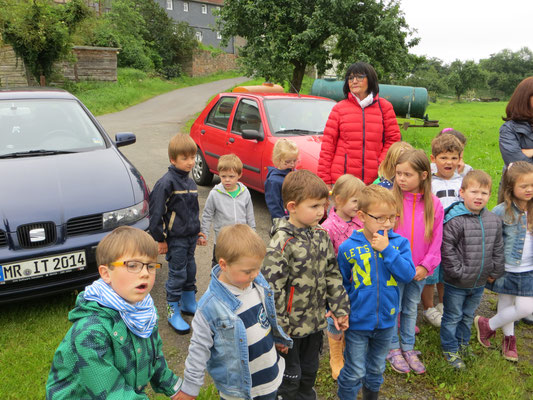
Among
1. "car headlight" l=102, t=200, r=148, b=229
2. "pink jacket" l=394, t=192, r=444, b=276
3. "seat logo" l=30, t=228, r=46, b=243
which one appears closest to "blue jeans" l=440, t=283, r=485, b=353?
"pink jacket" l=394, t=192, r=444, b=276

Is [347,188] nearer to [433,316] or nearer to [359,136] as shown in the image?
[359,136]

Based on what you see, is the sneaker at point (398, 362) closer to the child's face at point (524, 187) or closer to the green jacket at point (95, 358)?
the child's face at point (524, 187)

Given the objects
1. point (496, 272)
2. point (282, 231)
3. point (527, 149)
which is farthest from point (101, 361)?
point (527, 149)

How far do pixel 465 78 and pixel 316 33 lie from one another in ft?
192

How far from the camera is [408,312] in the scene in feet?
10.2

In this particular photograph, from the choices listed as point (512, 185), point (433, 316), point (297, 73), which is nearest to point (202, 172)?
point (433, 316)

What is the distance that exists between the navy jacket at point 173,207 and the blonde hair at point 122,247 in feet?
5.27

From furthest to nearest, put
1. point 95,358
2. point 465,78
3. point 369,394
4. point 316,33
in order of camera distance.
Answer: point 465,78 → point 316,33 → point 369,394 → point 95,358

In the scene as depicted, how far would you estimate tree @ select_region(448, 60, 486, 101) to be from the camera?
61.5 meters

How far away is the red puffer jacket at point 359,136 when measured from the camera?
13.2 feet

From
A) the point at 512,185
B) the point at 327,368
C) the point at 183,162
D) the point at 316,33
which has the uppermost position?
the point at 316,33

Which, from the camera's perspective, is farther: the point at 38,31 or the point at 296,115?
the point at 38,31

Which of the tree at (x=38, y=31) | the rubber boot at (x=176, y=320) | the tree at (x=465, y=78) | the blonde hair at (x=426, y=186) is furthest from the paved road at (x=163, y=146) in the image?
the tree at (x=465, y=78)

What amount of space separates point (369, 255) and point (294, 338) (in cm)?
63
